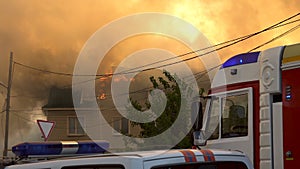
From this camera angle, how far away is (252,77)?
8.02 meters

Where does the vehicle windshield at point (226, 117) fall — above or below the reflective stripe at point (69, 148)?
above

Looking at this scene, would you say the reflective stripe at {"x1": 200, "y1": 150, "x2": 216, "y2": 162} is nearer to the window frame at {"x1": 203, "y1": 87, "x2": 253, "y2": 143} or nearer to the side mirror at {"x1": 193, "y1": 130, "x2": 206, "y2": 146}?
the window frame at {"x1": 203, "y1": 87, "x2": 253, "y2": 143}

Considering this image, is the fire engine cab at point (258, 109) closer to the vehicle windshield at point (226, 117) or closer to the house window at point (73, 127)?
the vehicle windshield at point (226, 117)

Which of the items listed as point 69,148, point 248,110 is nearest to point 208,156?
point 69,148

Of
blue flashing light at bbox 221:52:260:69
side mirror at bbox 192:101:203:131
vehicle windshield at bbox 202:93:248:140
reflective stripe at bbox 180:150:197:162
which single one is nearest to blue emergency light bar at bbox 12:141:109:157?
side mirror at bbox 192:101:203:131

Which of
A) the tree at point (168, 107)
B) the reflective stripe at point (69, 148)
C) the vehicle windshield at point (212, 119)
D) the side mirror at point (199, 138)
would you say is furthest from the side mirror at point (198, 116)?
the tree at point (168, 107)

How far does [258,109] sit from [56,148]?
9.55 ft

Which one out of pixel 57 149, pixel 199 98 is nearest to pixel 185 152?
pixel 57 149

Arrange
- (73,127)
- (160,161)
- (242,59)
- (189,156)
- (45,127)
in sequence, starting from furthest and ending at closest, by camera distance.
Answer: (73,127) → (45,127) → (242,59) → (189,156) → (160,161)

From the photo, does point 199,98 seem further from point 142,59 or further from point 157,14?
point 142,59

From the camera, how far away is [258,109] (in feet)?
25.6

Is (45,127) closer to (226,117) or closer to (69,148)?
(226,117)

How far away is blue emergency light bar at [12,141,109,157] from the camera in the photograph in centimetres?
686

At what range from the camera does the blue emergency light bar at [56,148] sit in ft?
22.5
